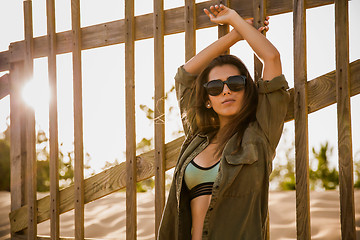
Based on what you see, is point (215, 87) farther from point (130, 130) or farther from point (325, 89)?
point (130, 130)

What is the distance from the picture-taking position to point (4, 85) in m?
3.97

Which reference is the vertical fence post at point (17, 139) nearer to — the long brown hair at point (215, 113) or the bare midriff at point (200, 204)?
the long brown hair at point (215, 113)

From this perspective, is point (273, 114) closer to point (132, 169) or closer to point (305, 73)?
→ point (305, 73)

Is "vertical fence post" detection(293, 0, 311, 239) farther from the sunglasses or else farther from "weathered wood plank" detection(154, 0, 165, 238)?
"weathered wood plank" detection(154, 0, 165, 238)

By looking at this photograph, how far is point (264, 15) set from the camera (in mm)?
2572

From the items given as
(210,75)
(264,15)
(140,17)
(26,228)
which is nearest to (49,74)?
(140,17)

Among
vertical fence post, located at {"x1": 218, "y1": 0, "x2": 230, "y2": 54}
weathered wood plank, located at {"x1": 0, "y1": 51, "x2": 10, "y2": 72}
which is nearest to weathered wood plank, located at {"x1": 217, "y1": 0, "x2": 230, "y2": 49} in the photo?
vertical fence post, located at {"x1": 218, "y1": 0, "x2": 230, "y2": 54}

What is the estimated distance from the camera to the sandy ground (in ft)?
13.8

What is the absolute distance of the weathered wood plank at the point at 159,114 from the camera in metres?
2.95

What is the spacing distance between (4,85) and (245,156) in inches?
114

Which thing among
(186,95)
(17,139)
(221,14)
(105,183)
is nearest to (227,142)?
(186,95)

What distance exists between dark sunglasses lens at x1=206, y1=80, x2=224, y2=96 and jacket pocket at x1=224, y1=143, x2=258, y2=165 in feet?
1.18

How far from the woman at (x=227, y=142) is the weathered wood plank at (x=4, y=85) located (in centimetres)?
223

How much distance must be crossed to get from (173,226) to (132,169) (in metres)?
0.78
